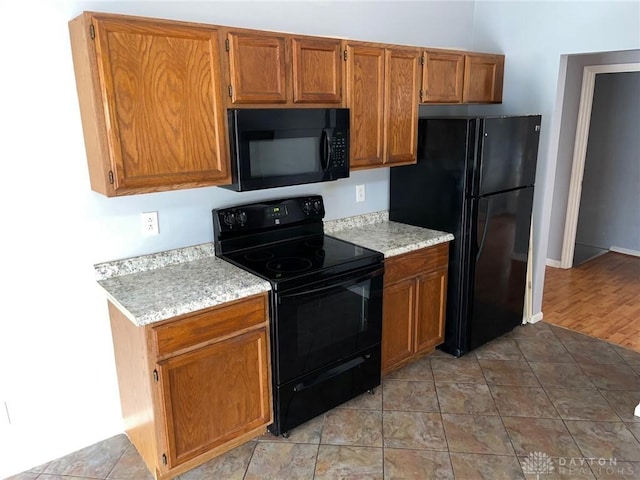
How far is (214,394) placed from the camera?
7.22 feet

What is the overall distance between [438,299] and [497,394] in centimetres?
65

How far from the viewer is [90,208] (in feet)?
7.34

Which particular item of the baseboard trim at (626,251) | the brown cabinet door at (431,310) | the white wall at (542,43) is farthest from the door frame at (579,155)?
the brown cabinet door at (431,310)

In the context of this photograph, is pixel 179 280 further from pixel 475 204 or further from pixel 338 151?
pixel 475 204

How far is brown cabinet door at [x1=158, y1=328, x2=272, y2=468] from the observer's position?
208 centimetres

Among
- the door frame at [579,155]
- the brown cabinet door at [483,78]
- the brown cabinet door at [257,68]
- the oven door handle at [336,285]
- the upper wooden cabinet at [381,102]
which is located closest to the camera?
the brown cabinet door at [257,68]

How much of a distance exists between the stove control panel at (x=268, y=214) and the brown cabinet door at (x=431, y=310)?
777 millimetres

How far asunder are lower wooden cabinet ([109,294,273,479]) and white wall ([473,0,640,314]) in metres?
2.35

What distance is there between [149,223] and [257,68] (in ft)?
2.96

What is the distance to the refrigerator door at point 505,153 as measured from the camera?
2879 mm

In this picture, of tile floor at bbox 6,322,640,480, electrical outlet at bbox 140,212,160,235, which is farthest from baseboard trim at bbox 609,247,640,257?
electrical outlet at bbox 140,212,160,235

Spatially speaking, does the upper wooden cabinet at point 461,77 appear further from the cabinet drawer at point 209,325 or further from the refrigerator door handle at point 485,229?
the cabinet drawer at point 209,325

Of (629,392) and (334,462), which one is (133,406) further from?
(629,392)

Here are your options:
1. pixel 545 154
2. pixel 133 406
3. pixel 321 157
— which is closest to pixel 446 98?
pixel 545 154
